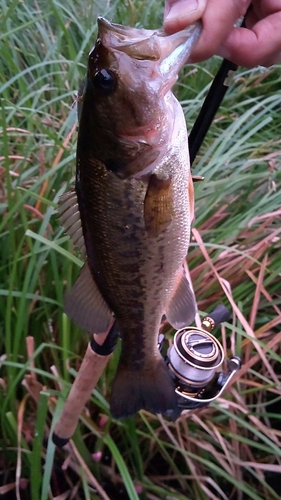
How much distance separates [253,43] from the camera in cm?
88

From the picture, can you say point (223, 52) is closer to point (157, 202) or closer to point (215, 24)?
point (215, 24)

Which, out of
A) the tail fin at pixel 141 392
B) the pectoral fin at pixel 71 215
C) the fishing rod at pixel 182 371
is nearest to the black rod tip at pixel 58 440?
the fishing rod at pixel 182 371

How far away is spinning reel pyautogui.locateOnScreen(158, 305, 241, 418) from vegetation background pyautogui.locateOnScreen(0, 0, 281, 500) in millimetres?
189

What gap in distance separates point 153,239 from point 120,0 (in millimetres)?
2104

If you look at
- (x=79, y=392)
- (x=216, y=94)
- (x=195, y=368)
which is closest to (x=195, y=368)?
(x=195, y=368)

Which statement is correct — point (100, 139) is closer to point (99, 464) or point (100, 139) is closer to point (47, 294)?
point (47, 294)

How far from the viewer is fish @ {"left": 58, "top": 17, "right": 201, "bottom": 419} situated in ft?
2.61

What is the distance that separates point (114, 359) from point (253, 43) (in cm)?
92

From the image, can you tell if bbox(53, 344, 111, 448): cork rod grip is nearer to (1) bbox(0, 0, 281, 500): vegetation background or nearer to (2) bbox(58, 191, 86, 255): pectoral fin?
(1) bbox(0, 0, 281, 500): vegetation background

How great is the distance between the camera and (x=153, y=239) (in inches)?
35.8

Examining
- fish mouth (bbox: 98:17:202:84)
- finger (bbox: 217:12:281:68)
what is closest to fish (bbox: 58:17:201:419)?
fish mouth (bbox: 98:17:202:84)

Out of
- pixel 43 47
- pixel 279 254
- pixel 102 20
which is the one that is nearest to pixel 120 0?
pixel 43 47

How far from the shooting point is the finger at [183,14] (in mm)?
761

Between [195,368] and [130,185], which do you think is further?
[195,368]
